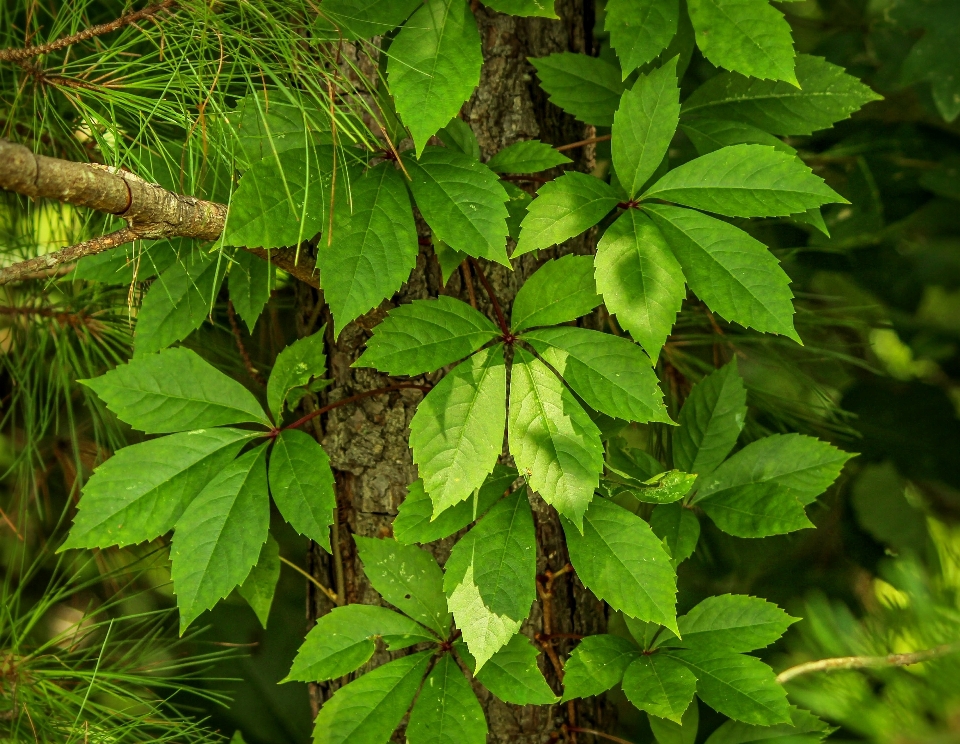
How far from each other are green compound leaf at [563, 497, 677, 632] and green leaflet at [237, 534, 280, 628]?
334mm

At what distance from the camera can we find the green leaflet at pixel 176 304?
971 mm

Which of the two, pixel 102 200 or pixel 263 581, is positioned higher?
pixel 102 200

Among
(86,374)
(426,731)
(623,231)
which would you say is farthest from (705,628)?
(86,374)

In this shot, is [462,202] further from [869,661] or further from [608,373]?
[869,661]

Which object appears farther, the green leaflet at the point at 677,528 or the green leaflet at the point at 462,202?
the green leaflet at the point at 677,528

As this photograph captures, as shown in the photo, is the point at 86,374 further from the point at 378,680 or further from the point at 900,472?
the point at 900,472

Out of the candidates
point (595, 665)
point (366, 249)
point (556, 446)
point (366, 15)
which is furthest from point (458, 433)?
point (366, 15)

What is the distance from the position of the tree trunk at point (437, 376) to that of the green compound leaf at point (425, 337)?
0.11 m

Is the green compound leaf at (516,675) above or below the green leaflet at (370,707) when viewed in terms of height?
above

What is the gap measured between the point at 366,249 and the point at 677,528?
48 centimetres

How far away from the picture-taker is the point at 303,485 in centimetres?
89

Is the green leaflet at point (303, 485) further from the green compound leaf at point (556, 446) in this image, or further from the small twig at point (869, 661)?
the small twig at point (869, 661)

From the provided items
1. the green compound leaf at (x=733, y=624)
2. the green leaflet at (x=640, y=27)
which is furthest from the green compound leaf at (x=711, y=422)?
the green leaflet at (x=640, y=27)

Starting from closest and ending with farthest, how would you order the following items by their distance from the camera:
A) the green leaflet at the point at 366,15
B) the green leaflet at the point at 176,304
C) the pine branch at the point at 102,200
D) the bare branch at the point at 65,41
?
the pine branch at the point at 102,200 → the bare branch at the point at 65,41 → the green leaflet at the point at 366,15 → the green leaflet at the point at 176,304
